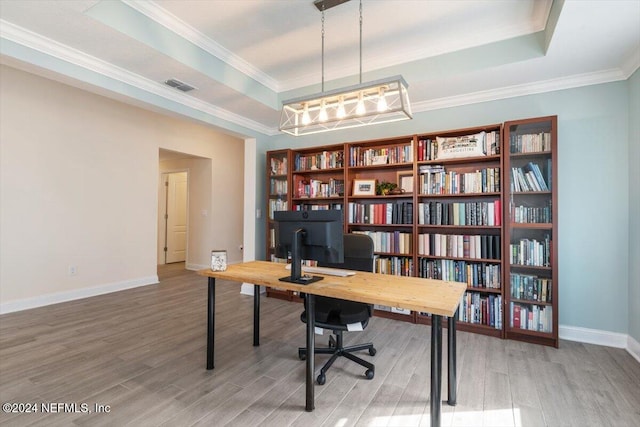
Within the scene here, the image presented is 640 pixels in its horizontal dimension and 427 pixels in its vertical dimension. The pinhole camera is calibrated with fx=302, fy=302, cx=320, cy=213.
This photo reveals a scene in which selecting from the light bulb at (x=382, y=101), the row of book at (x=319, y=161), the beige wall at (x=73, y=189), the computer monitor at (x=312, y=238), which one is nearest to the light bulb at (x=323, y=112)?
the light bulb at (x=382, y=101)

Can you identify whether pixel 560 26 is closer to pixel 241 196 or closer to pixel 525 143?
pixel 525 143

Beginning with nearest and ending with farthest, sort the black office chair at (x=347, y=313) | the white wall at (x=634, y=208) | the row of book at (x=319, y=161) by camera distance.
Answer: the black office chair at (x=347, y=313), the white wall at (x=634, y=208), the row of book at (x=319, y=161)

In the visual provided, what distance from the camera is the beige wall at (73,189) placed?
3498 mm

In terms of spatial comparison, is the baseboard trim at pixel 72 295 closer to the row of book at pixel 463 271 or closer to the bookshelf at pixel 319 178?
the bookshelf at pixel 319 178

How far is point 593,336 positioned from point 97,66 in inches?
199

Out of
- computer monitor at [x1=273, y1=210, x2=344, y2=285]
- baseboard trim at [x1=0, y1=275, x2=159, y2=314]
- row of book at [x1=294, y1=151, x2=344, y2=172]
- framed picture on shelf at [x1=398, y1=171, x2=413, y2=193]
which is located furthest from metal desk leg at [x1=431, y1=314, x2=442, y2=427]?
baseboard trim at [x1=0, y1=275, x2=159, y2=314]

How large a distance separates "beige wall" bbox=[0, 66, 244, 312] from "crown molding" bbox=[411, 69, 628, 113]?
4.25 m

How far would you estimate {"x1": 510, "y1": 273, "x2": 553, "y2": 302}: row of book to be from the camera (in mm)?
2801

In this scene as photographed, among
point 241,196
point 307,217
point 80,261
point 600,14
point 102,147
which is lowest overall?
point 80,261

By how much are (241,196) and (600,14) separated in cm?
621

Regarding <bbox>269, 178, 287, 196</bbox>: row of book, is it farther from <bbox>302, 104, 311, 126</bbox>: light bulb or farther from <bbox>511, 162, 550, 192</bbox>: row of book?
<bbox>511, 162, 550, 192</bbox>: row of book

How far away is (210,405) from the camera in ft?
6.07

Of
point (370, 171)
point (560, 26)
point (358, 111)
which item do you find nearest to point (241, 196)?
point (370, 171)

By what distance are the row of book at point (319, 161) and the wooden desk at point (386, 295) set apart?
6.48ft
